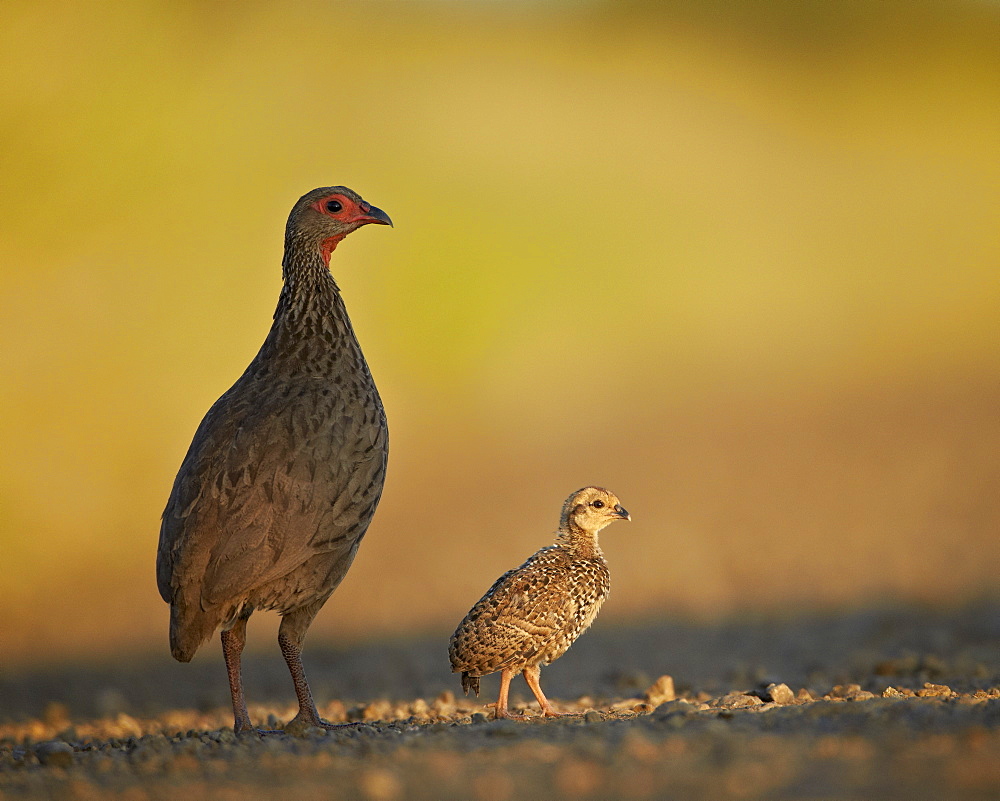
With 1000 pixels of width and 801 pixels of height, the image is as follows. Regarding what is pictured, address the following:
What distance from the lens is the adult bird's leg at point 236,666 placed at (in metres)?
7.20

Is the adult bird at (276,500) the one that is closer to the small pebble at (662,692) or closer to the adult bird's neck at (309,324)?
the adult bird's neck at (309,324)

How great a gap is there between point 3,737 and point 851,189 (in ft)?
102

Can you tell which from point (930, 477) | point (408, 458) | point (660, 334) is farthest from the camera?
point (660, 334)

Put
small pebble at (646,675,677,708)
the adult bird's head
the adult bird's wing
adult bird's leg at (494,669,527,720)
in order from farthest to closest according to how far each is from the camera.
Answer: the adult bird's head, small pebble at (646,675,677,708), adult bird's leg at (494,669,527,720), the adult bird's wing

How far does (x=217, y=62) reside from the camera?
31.7 metres

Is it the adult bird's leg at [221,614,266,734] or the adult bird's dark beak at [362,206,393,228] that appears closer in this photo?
the adult bird's leg at [221,614,266,734]

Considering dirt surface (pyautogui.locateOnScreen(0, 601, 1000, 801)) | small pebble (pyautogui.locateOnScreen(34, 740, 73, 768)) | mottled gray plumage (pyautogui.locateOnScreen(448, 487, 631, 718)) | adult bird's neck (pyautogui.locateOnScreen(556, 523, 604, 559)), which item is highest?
adult bird's neck (pyautogui.locateOnScreen(556, 523, 604, 559))

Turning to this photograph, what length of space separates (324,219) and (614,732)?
Answer: 14.1ft

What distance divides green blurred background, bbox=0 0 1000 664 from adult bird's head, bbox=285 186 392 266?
6.20m

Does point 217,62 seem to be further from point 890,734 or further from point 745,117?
point 890,734

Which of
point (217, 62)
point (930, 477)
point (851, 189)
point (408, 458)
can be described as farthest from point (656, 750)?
point (851, 189)

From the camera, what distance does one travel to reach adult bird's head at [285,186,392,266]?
8.42 m

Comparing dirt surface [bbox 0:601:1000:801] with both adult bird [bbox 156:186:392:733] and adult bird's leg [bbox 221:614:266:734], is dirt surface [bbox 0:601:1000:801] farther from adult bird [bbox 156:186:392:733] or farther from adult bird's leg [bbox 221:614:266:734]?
adult bird [bbox 156:186:392:733]

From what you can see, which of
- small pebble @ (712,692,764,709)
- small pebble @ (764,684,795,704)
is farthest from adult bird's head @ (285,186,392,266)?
small pebble @ (764,684,795,704)
